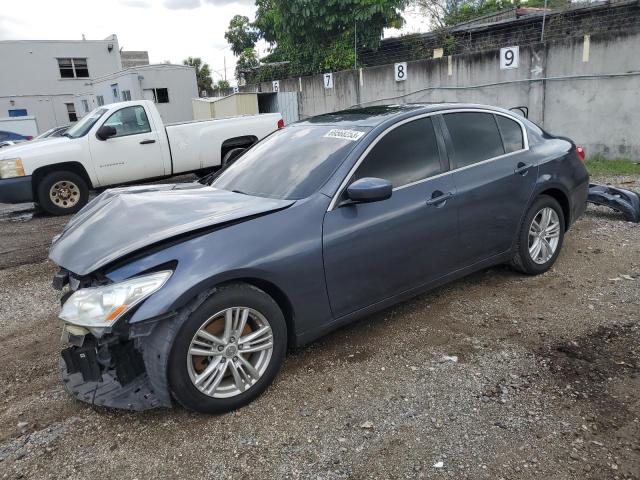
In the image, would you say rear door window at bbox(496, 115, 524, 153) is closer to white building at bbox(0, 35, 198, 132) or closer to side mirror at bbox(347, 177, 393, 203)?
side mirror at bbox(347, 177, 393, 203)

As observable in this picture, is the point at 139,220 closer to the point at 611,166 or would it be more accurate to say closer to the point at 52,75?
the point at 611,166

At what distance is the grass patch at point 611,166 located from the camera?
8.77 metres

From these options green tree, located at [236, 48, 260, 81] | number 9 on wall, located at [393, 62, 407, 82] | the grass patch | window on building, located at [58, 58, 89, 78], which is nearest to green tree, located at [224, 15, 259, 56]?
green tree, located at [236, 48, 260, 81]

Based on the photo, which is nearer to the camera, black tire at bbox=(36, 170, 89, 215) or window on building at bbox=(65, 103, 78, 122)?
black tire at bbox=(36, 170, 89, 215)

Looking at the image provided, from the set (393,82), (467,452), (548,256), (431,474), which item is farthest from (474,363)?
(393,82)

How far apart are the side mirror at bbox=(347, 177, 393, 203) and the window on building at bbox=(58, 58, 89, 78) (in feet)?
118

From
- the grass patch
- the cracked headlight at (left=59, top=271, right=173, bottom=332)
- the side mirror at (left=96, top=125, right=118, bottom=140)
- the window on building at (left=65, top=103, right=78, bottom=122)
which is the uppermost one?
the window on building at (left=65, top=103, right=78, bottom=122)

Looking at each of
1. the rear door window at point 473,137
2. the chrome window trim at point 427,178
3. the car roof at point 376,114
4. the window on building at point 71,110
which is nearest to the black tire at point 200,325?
the chrome window trim at point 427,178

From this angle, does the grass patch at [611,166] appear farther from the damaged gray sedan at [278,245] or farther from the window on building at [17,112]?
the window on building at [17,112]

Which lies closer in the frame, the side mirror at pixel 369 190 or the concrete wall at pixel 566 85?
the side mirror at pixel 369 190

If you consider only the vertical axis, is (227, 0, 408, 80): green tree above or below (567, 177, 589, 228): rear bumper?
above

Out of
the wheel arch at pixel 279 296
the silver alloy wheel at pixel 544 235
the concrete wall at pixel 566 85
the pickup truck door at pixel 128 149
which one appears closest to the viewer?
the wheel arch at pixel 279 296

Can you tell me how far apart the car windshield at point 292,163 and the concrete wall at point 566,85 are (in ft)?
25.7

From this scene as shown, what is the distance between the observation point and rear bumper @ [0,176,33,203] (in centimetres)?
832
